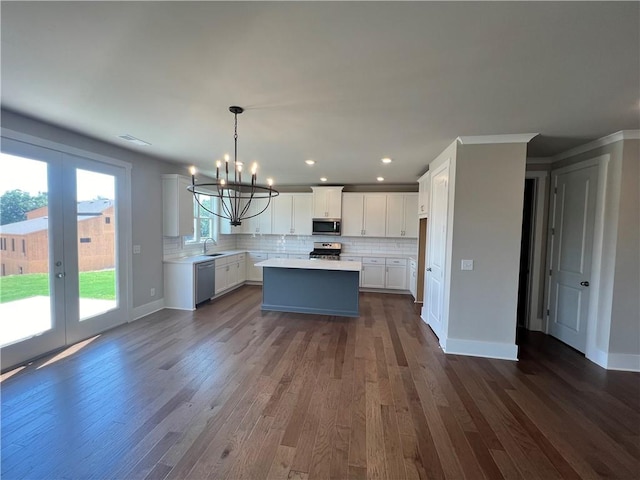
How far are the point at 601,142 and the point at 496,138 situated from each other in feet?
4.13

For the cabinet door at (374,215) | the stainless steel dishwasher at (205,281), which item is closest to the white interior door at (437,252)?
the cabinet door at (374,215)

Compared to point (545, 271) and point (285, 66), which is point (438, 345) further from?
point (285, 66)

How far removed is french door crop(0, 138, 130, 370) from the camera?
269 centimetres

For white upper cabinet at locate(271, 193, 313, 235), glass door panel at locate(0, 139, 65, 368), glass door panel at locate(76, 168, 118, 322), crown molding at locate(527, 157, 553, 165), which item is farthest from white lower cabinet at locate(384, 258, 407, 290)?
glass door panel at locate(0, 139, 65, 368)

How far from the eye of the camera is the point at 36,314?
2949 millimetres

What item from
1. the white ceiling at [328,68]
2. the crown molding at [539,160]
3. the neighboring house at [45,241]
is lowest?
the neighboring house at [45,241]

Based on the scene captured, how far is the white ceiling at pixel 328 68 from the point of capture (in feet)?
4.44

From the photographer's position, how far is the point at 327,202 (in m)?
6.53

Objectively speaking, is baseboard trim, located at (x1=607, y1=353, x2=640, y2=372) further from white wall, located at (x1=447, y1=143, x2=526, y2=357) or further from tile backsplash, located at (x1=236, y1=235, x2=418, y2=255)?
tile backsplash, located at (x1=236, y1=235, x2=418, y2=255)

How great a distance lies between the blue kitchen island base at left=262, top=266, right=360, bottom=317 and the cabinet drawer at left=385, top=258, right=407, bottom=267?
1762mm

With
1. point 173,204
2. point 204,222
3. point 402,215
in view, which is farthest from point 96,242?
point 402,215

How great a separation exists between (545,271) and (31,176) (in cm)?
661

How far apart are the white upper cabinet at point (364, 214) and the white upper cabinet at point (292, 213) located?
36.4 inches

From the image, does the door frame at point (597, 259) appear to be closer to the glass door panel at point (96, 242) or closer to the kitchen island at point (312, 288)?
the kitchen island at point (312, 288)
